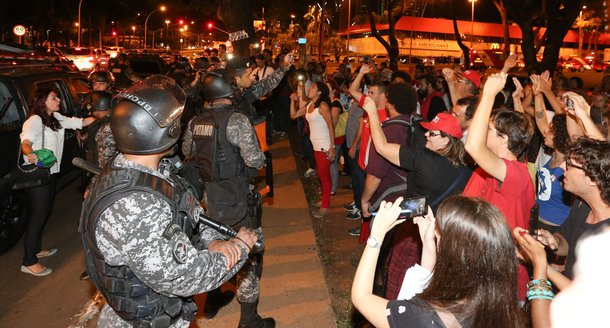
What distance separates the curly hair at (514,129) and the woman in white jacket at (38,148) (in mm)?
4675

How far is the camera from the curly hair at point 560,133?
13.9 feet

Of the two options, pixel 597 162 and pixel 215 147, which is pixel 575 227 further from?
pixel 215 147

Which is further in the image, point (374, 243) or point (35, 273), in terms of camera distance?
point (35, 273)

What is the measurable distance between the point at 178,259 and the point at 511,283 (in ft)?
5.05

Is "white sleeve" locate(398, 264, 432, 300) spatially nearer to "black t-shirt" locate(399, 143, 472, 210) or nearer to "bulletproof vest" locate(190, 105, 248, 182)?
"black t-shirt" locate(399, 143, 472, 210)

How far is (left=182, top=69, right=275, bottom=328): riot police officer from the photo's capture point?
4.45m

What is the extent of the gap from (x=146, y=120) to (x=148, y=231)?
62 cm

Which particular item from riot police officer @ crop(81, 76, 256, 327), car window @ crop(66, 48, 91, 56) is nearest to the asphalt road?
riot police officer @ crop(81, 76, 256, 327)

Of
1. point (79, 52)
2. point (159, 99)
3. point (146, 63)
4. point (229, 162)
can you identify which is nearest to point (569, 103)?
point (229, 162)

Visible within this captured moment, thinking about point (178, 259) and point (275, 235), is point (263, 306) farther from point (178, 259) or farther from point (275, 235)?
point (178, 259)

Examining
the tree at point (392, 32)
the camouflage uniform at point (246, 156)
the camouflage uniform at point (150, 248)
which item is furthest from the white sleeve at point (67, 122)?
the tree at point (392, 32)

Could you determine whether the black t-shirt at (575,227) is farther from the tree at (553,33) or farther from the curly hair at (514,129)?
the tree at (553,33)

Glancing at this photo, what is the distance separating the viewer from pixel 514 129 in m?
3.51

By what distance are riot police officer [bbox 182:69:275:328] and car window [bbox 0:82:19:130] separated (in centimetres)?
322
